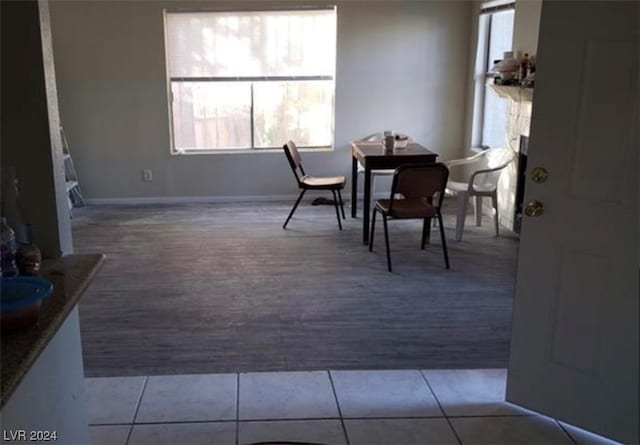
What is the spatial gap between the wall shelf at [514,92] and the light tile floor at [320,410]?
2584mm

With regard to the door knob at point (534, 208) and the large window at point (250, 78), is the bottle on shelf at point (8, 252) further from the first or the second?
the large window at point (250, 78)

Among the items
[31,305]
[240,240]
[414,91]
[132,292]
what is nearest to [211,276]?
[132,292]

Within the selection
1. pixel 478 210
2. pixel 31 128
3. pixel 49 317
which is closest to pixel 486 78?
pixel 478 210

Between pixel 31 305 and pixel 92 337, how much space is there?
185cm

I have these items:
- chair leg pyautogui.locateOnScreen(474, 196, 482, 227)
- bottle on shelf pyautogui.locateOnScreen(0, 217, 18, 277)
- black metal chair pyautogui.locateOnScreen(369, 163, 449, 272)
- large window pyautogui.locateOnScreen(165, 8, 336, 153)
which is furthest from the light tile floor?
large window pyautogui.locateOnScreen(165, 8, 336, 153)

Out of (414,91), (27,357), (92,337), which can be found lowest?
(92,337)

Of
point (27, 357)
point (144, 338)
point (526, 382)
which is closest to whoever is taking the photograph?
point (27, 357)

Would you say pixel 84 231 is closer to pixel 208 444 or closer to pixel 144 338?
pixel 144 338

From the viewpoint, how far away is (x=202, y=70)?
237 inches

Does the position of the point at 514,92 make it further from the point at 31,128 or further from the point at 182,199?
the point at 31,128

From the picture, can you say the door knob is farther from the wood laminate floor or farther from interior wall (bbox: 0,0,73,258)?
interior wall (bbox: 0,0,73,258)

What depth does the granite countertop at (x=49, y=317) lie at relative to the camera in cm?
124

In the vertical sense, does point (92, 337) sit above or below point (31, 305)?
below

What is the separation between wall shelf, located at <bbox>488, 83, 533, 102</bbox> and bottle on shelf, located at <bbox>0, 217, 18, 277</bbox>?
Answer: 386 centimetres
